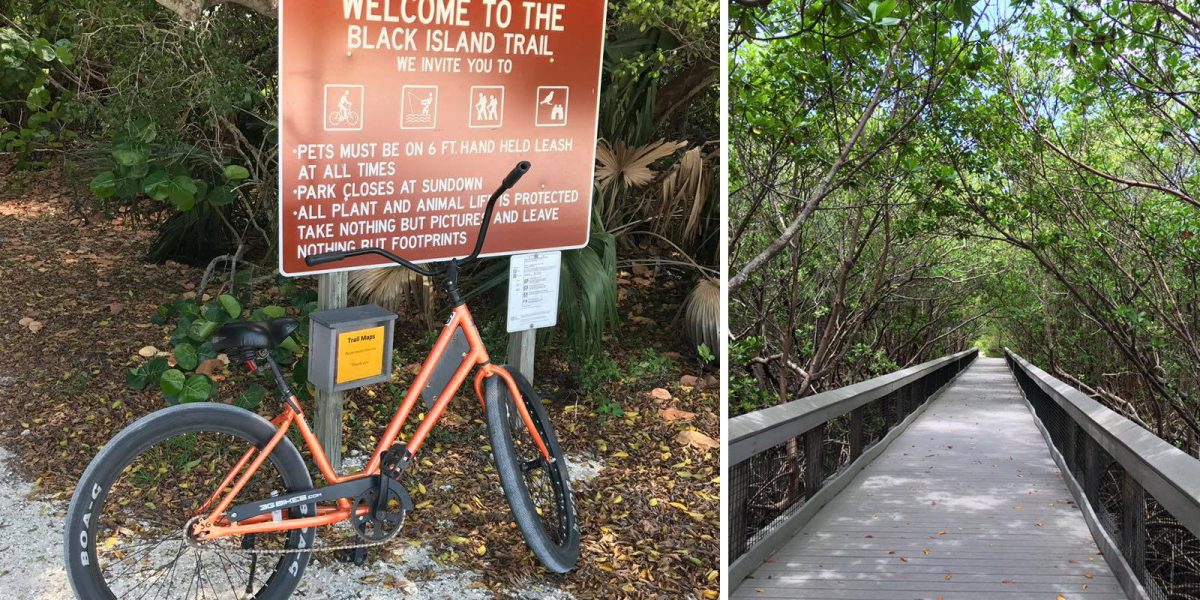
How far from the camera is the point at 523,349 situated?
438 cm

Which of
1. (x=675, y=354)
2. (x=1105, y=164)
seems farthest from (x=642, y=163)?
(x=1105, y=164)

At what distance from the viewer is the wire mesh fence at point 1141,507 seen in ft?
13.5

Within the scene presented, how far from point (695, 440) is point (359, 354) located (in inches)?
77.6

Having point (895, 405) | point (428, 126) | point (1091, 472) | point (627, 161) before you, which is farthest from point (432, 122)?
point (895, 405)

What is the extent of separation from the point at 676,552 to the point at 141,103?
3.10 m

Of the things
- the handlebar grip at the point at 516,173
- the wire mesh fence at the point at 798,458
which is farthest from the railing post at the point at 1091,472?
the handlebar grip at the point at 516,173

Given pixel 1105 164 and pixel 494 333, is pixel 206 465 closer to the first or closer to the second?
pixel 494 333

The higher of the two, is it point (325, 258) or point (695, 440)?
point (325, 258)

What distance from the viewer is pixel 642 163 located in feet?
17.1

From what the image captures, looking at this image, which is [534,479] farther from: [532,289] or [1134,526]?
[1134,526]

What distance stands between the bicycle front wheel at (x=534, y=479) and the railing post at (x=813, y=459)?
2085 mm

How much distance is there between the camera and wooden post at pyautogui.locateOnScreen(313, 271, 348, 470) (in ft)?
11.7

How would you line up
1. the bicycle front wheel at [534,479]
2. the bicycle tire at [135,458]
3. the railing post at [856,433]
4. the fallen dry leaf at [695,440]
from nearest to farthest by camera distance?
1. the bicycle tire at [135,458]
2. the bicycle front wheel at [534,479]
3. the fallen dry leaf at [695,440]
4. the railing post at [856,433]

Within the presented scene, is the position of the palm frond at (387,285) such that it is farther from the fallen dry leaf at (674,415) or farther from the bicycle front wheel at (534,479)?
the fallen dry leaf at (674,415)
